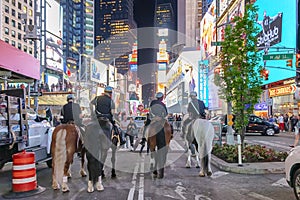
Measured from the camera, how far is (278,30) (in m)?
34.5

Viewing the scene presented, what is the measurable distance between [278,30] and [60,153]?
32946 mm

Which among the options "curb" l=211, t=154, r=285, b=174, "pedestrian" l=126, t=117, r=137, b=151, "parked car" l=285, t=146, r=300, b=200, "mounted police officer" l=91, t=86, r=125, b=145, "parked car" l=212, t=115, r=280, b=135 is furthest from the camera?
"parked car" l=212, t=115, r=280, b=135

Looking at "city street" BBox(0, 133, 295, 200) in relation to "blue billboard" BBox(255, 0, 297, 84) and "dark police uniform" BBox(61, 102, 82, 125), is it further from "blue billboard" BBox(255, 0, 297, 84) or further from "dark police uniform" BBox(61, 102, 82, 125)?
"blue billboard" BBox(255, 0, 297, 84)

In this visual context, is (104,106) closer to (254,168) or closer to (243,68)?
(254,168)

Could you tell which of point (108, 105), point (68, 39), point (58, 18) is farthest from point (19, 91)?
point (68, 39)

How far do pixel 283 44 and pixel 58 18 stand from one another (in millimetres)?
81398

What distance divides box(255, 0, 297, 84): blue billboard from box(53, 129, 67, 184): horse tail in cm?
2711

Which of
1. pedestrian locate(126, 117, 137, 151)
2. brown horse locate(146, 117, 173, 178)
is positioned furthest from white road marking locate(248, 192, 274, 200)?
pedestrian locate(126, 117, 137, 151)

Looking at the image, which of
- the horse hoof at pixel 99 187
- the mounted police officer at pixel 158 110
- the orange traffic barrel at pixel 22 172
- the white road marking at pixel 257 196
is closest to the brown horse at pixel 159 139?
the mounted police officer at pixel 158 110

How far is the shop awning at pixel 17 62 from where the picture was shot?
413 inches

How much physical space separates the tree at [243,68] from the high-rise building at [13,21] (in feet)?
260

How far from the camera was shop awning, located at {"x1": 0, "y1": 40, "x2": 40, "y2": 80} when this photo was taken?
10492 mm

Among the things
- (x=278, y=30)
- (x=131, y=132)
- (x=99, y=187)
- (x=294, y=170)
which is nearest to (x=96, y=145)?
(x=99, y=187)

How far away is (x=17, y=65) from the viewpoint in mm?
11586
